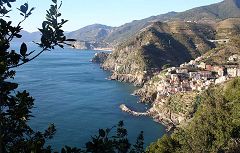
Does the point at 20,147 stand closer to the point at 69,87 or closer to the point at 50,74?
the point at 69,87

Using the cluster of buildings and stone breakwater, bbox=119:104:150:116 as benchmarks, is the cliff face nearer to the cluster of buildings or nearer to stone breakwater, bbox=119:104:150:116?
the cluster of buildings

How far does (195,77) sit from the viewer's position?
61375mm

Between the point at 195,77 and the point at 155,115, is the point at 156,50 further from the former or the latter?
the point at 155,115

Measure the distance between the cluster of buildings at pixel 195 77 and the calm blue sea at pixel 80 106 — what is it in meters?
5.21

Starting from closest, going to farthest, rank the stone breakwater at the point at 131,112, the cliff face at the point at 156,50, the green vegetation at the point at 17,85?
the green vegetation at the point at 17,85 < the stone breakwater at the point at 131,112 < the cliff face at the point at 156,50

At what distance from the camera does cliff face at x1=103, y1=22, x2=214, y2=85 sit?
87.7m

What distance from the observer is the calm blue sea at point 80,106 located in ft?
145

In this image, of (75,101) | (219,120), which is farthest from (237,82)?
(75,101)

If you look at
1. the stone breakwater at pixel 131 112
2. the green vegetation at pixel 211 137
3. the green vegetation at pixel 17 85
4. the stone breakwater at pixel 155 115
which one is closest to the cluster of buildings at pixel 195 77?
the stone breakwater at pixel 155 115

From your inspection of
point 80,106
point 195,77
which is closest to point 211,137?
point 80,106

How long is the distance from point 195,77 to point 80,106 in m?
18.3

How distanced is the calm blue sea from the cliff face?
5.55 meters

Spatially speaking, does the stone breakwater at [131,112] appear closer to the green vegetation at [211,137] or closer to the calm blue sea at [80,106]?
the calm blue sea at [80,106]

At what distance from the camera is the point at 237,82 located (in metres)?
41.9
